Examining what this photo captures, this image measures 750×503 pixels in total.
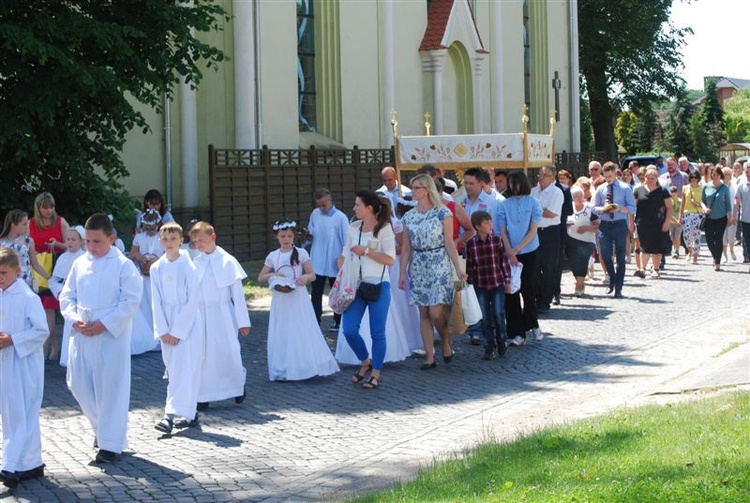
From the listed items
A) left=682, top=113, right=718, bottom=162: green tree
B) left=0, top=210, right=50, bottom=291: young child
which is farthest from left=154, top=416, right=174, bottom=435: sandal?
left=682, top=113, right=718, bottom=162: green tree

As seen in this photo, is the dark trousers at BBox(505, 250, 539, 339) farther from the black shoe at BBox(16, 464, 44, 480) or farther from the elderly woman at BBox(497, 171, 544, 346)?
the black shoe at BBox(16, 464, 44, 480)

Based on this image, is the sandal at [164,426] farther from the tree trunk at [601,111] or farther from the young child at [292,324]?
the tree trunk at [601,111]

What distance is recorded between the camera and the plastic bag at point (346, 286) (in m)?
11.2

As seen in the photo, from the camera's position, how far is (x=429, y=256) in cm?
1192

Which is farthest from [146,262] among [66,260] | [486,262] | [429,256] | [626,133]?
[626,133]

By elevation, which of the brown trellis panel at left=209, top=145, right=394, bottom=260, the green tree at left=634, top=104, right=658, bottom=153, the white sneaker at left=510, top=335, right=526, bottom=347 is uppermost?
the green tree at left=634, top=104, right=658, bottom=153

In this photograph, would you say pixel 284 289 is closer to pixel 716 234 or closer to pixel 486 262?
pixel 486 262

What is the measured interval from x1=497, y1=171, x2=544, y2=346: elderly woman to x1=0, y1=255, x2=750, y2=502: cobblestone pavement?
1.04 ft

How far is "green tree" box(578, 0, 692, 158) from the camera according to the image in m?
47.4

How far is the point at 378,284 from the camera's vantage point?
11250 mm

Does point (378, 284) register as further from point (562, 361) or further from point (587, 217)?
point (587, 217)

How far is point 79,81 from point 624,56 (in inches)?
1473

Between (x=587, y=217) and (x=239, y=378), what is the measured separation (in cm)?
880

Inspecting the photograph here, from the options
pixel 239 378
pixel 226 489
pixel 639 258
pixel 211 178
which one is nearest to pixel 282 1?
pixel 211 178
